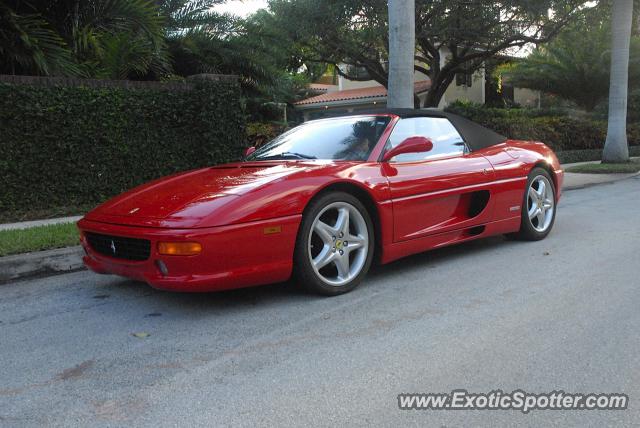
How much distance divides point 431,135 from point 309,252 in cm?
186

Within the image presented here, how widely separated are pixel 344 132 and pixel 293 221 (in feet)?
4.56

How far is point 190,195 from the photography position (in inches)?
152

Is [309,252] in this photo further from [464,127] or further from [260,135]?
[260,135]

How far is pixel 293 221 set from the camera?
12.4ft

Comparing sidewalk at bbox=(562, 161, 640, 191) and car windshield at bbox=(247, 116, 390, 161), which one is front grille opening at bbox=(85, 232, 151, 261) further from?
sidewalk at bbox=(562, 161, 640, 191)

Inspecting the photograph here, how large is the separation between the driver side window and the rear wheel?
0.94 meters

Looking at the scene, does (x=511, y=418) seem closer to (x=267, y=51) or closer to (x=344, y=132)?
(x=344, y=132)

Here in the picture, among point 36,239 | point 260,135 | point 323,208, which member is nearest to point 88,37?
point 260,135

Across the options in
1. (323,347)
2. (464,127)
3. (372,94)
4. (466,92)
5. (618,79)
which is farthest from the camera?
(466,92)

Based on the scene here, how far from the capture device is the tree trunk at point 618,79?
50.0 feet

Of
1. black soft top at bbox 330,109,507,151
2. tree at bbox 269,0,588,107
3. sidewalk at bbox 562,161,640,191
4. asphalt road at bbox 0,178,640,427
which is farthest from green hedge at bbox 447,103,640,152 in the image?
asphalt road at bbox 0,178,640,427

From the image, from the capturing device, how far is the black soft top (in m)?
5.14

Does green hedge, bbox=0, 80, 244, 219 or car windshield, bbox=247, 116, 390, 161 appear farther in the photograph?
green hedge, bbox=0, 80, 244, 219

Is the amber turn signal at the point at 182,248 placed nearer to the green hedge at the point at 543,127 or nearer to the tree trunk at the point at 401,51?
the tree trunk at the point at 401,51
